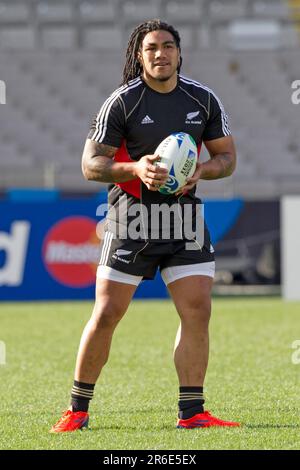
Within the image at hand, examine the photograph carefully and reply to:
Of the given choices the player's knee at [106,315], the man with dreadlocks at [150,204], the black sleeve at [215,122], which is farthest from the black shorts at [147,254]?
the black sleeve at [215,122]

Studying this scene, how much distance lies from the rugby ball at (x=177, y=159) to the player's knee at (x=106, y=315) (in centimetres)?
69

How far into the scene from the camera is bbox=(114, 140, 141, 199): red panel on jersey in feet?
18.2

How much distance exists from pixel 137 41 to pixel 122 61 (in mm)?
21075

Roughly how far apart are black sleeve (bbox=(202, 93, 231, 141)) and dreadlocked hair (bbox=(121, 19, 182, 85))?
0.38 metres

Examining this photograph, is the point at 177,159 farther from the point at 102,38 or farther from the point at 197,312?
the point at 102,38

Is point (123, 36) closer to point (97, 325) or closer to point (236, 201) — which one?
point (236, 201)

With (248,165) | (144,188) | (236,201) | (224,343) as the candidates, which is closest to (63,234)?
(236,201)

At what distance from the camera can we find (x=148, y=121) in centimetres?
545

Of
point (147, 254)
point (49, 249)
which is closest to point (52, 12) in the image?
point (49, 249)

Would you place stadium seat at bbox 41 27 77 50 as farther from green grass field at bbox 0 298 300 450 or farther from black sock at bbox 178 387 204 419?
black sock at bbox 178 387 204 419

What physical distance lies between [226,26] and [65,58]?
14.2 ft

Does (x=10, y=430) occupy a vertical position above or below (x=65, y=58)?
below

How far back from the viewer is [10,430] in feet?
18.0
